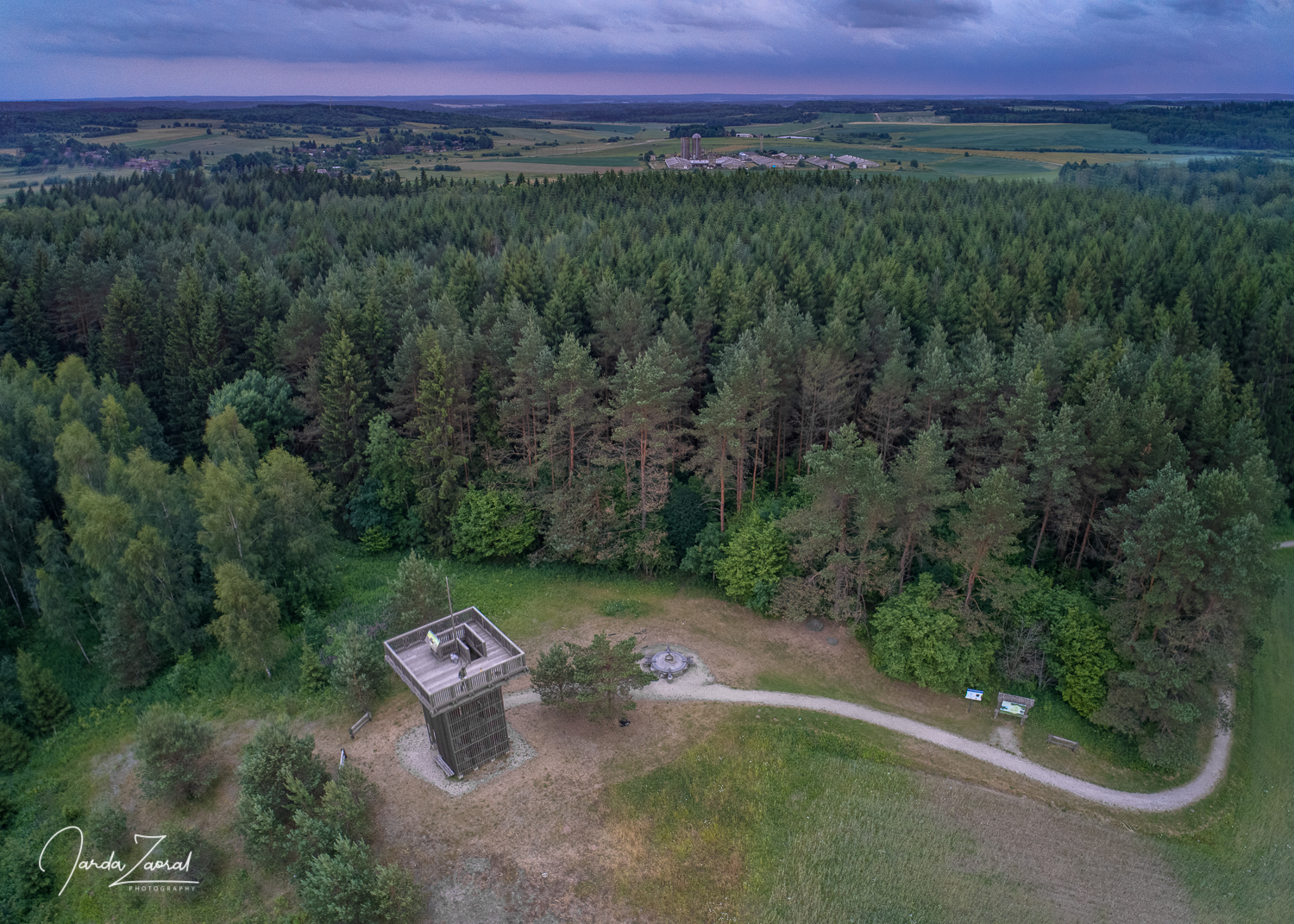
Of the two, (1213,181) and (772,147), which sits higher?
(772,147)

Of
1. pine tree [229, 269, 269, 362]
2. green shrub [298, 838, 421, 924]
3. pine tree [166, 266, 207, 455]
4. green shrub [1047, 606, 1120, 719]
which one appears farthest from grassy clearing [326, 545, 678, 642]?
green shrub [1047, 606, 1120, 719]

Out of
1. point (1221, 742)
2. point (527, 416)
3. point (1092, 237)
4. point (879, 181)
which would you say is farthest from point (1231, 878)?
point (879, 181)

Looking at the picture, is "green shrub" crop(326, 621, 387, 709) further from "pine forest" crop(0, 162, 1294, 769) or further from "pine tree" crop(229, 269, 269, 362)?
"pine tree" crop(229, 269, 269, 362)

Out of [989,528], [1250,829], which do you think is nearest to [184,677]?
[989,528]

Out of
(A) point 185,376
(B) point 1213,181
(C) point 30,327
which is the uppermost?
(B) point 1213,181

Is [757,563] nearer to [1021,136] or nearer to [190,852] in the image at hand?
[190,852]

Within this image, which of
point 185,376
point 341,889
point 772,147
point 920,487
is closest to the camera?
point 341,889

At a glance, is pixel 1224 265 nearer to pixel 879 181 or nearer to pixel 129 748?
pixel 879 181
